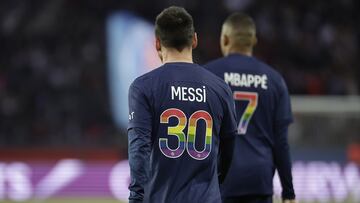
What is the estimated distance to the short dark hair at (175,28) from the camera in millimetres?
4312

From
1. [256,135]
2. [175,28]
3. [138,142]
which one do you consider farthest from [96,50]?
[138,142]

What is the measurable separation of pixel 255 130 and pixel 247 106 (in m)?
0.17

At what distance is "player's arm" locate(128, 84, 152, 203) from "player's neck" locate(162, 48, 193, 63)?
249mm

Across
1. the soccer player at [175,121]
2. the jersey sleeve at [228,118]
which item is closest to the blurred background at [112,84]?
the jersey sleeve at [228,118]

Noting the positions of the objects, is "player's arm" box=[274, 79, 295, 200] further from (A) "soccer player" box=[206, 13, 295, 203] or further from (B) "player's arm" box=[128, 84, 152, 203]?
(B) "player's arm" box=[128, 84, 152, 203]

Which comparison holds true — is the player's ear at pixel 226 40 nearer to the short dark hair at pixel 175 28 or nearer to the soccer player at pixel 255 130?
the soccer player at pixel 255 130

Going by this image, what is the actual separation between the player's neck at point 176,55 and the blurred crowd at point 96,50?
37.8 feet

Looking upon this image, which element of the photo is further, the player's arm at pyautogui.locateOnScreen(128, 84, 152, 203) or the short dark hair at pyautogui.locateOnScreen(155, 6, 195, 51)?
the short dark hair at pyautogui.locateOnScreen(155, 6, 195, 51)

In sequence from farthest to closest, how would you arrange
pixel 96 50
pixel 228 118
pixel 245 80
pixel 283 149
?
pixel 96 50 → pixel 245 80 → pixel 283 149 → pixel 228 118

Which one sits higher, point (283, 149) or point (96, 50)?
point (96, 50)

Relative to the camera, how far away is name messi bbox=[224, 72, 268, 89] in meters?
5.93

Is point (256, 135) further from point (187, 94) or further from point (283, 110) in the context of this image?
point (187, 94)

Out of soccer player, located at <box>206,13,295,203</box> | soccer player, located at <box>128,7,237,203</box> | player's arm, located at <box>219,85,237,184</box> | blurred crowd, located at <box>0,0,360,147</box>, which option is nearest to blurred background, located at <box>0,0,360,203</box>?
blurred crowd, located at <box>0,0,360,147</box>

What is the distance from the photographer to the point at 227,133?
4555mm
